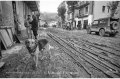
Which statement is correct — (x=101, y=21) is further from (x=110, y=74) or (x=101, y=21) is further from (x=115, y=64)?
(x=110, y=74)

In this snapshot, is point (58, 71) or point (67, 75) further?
point (58, 71)

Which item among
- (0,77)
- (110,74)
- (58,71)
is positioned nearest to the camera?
→ (0,77)

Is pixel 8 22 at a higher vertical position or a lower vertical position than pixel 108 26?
higher

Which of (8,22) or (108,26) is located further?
(108,26)

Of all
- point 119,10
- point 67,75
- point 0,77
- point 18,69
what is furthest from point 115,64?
point 119,10

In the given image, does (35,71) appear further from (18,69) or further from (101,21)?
(101,21)

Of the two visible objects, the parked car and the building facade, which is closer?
the building facade

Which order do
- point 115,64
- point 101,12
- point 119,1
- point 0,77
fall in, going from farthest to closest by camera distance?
1. point 101,12
2. point 119,1
3. point 115,64
4. point 0,77

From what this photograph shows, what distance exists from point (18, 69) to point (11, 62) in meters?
0.76

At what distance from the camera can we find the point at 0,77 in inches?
99.9

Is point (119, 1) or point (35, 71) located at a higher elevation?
point (119, 1)

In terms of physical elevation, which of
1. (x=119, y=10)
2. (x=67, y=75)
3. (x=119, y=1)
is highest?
(x=119, y=1)

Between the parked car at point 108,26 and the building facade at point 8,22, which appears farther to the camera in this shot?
the parked car at point 108,26

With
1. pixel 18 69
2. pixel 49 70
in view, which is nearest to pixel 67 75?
pixel 49 70
